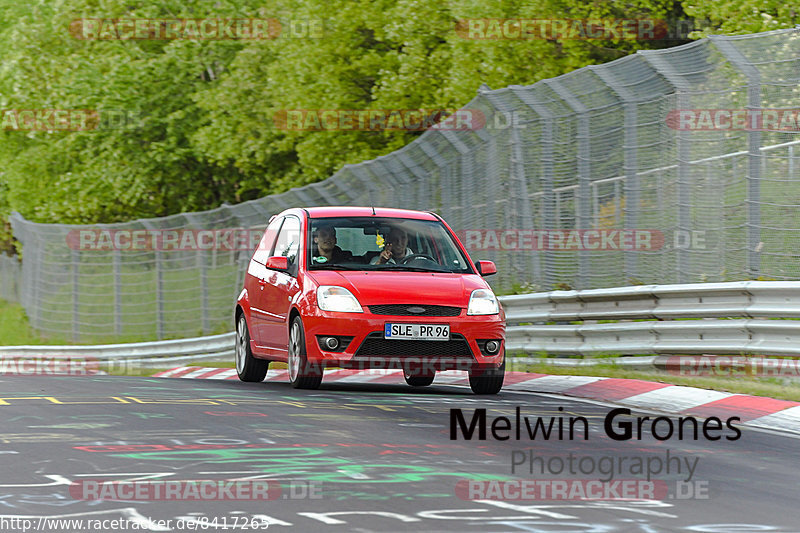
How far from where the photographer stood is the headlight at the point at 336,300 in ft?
37.9

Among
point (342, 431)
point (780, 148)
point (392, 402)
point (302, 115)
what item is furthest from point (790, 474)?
point (302, 115)

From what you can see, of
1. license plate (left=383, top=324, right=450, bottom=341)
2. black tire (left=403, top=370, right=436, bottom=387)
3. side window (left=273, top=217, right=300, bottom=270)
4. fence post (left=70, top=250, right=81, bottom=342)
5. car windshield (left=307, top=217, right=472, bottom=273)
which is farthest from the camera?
fence post (left=70, top=250, right=81, bottom=342)

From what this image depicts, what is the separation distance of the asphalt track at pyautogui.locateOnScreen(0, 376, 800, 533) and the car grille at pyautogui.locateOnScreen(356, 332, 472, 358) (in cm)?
42

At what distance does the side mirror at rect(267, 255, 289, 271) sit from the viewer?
493 inches

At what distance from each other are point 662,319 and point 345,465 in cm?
704

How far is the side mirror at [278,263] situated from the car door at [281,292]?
0.22ft

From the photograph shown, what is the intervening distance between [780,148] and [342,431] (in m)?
5.40

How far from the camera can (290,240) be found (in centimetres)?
1309

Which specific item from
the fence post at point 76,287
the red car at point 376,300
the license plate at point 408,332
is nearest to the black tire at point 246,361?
the red car at point 376,300

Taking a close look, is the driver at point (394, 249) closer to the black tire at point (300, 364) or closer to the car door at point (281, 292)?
the car door at point (281, 292)

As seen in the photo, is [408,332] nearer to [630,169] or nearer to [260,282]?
[260,282]

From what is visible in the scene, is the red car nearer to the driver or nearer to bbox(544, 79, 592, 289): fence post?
the driver

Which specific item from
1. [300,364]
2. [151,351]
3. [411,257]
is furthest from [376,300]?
[151,351]

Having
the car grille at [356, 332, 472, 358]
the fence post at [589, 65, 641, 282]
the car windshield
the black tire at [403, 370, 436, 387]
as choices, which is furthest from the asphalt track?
the fence post at [589, 65, 641, 282]
